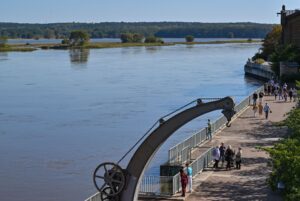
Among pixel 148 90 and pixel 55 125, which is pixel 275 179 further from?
pixel 148 90

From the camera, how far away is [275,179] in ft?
60.8

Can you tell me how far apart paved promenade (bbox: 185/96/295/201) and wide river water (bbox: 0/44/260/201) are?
3574mm

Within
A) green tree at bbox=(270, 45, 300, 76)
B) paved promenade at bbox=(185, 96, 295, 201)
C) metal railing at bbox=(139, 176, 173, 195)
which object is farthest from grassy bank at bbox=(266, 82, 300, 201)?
green tree at bbox=(270, 45, 300, 76)

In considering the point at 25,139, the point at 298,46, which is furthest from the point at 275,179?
the point at 298,46

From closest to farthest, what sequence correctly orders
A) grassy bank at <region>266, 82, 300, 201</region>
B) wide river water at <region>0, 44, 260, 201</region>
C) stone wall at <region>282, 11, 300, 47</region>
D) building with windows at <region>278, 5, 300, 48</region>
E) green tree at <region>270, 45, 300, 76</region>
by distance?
1. grassy bank at <region>266, 82, 300, 201</region>
2. wide river water at <region>0, 44, 260, 201</region>
3. green tree at <region>270, 45, 300, 76</region>
4. stone wall at <region>282, 11, 300, 47</region>
5. building with windows at <region>278, 5, 300, 48</region>

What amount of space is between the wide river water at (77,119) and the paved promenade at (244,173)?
3.57 metres


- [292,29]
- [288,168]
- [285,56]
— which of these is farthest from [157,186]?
[292,29]

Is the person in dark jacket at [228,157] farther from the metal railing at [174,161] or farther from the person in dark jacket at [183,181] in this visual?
the person in dark jacket at [183,181]

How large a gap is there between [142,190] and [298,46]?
5418 centimetres

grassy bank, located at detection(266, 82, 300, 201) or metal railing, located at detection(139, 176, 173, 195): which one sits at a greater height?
grassy bank, located at detection(266, 82, 300, 201)

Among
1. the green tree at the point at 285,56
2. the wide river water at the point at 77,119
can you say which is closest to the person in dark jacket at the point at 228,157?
the wide river water at the point at 77,119

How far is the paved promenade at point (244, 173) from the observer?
21.5 metres

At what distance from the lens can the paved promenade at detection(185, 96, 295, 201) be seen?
70.5 ft

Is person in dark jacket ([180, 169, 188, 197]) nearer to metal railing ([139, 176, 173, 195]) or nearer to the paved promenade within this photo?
the paved promenade
